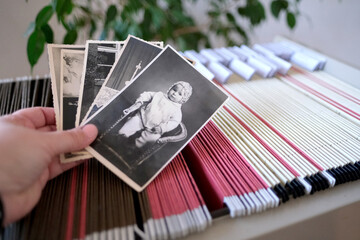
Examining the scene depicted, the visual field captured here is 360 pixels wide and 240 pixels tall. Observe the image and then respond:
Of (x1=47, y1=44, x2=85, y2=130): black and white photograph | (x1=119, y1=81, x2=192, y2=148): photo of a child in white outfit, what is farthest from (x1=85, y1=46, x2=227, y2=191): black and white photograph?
(x1=47, y1=44, x2=85, y2=130): black and white photograph

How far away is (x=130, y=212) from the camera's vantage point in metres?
0.46

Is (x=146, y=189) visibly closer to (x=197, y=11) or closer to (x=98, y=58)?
(x=98, y=58)

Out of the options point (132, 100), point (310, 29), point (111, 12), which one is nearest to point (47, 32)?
point (111, 12)

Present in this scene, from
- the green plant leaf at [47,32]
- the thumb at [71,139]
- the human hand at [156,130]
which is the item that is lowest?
the green plant leaf at [47,32]

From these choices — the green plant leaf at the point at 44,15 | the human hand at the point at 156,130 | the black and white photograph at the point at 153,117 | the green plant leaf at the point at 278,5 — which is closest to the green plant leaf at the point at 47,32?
the green plant leaf at the point at 44,15

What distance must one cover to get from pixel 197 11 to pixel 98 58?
1709 mm

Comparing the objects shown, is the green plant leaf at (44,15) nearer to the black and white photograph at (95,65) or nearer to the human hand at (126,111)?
the black and white photograph at (95,65)

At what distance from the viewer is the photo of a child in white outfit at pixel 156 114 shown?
1.87 ft

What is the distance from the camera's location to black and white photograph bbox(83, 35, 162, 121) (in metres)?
0.62

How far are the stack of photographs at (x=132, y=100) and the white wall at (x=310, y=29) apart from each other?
1085mm

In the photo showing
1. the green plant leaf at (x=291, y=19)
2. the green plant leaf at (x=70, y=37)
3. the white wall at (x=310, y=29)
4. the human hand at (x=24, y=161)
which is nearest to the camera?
the human hand at (x=24, y=161)

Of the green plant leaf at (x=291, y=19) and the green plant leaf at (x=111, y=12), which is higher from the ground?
the green plant leaf at (x=291, y=19)

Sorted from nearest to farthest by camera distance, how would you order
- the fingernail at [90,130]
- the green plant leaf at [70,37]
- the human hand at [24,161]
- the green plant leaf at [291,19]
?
1. the human hand at [24,161]
2. the fingernail at [90,130]
3. the green plant leaf at [70,37]
4. the green plant leaf at [291,19]

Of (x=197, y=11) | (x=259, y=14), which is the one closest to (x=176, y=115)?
(x=259, y=14)
